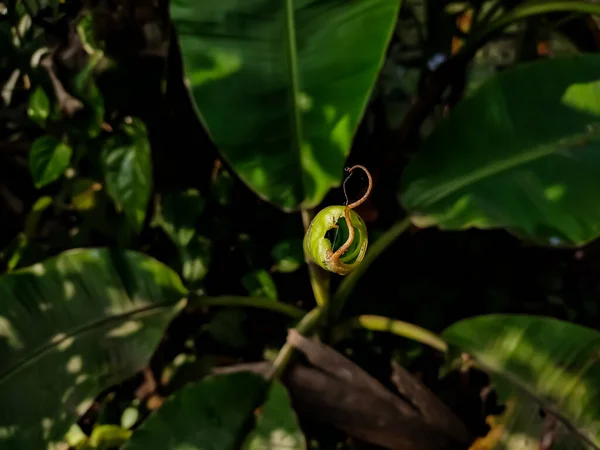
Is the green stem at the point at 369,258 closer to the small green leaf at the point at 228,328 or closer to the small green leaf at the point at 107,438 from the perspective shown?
the small green leaf at the point at 228,328

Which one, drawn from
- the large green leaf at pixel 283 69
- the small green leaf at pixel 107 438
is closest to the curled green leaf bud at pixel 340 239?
the large green leaf at pixel 283 69

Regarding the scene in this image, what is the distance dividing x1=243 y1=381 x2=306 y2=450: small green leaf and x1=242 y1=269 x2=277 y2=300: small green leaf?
0.19 metres

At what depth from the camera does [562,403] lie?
624 millimetres

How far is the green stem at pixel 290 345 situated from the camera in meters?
0.71

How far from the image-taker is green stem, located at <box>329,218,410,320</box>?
75cm

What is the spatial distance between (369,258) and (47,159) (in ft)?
1.54

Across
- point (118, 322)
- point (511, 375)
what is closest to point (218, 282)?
point (118, 322)

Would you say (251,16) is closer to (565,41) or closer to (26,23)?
(26,23)

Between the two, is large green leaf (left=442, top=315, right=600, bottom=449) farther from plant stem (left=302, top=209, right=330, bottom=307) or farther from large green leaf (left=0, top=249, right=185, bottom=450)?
large green leaf (left=0, top=249, right=185, bottom=450)

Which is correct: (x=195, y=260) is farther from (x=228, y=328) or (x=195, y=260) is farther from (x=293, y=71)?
(x=293, y=71)

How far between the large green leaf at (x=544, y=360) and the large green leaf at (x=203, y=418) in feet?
0.84

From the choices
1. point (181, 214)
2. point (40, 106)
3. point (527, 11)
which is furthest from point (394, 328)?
point (40, 106)

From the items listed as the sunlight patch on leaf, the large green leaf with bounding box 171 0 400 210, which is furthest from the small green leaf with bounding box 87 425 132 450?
the large green leaf with bounding box 171 0 400 210

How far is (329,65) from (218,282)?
0.41m
